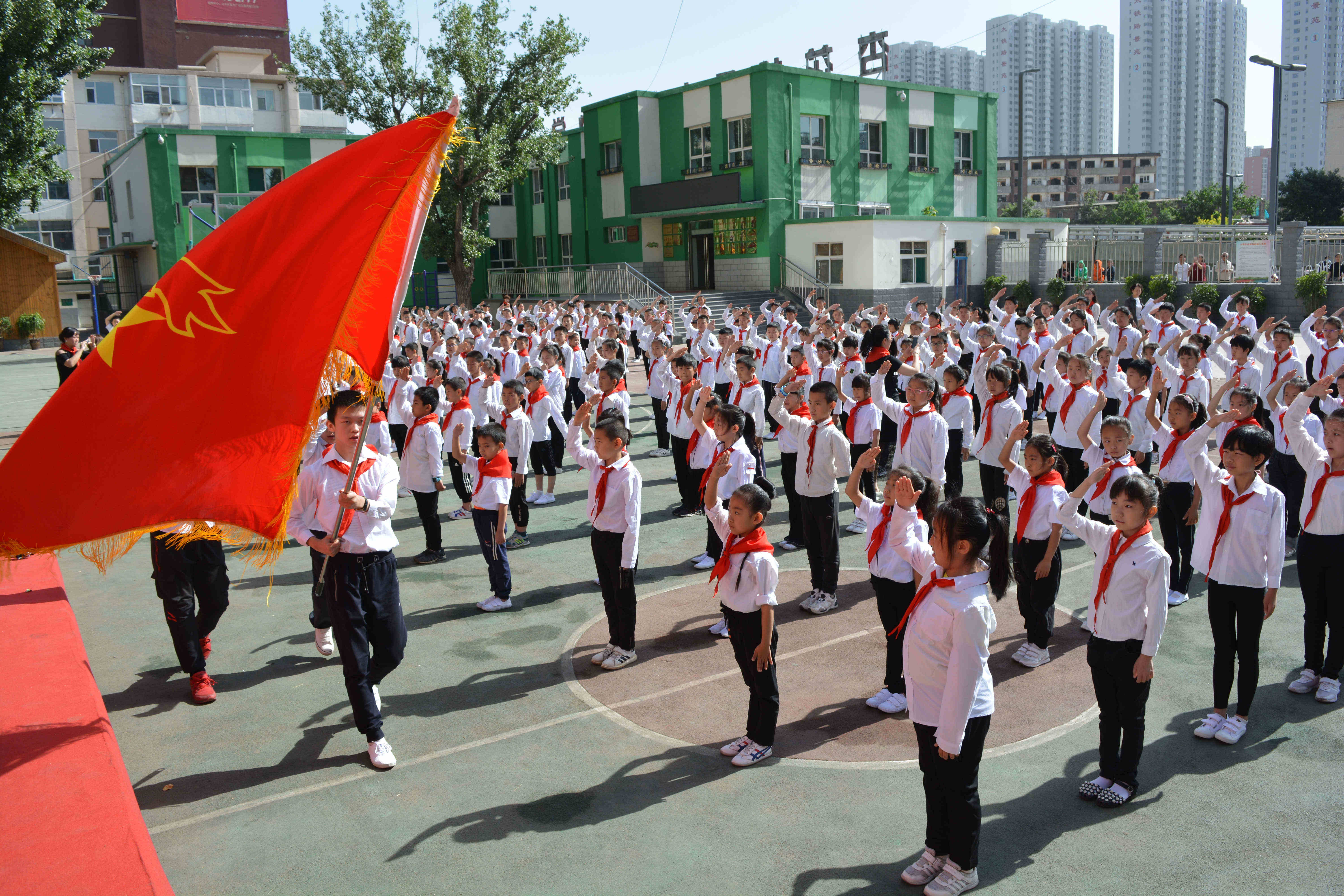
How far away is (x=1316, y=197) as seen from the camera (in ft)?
154

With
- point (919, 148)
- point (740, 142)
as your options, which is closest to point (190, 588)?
point (740, 142)

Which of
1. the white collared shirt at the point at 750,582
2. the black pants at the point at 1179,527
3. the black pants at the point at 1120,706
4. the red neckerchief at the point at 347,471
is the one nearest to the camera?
the black pants at the point at 1120,706

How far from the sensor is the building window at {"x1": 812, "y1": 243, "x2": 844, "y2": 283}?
1284 inches

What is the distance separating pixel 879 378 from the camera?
413 inches

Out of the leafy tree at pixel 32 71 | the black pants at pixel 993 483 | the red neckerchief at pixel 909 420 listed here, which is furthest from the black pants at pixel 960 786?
the leafy tree at pixel 32 71

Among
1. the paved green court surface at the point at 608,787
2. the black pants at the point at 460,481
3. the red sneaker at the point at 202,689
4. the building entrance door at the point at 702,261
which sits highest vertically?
the building entrance door at the point at 702,261

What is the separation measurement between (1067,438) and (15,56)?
93.5ft

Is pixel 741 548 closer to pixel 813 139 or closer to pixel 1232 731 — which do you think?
pixel 1232 731

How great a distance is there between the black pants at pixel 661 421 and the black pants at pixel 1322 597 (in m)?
8.76

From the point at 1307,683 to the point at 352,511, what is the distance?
5645mm

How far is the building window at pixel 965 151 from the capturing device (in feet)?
125

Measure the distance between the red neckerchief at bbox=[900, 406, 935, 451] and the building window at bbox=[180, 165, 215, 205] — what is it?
36867 millimetres

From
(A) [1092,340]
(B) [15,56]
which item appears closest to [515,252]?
(B) [15,56]

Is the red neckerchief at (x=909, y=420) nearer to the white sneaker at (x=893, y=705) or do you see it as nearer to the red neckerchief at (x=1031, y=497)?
the red neckerchief at (x=1031, y=497)
